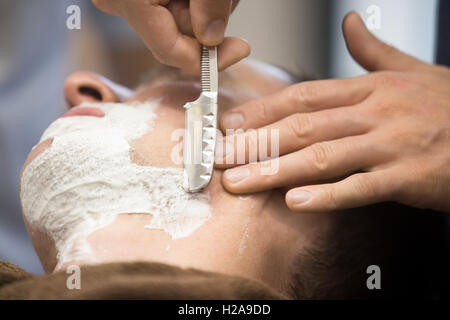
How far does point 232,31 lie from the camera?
1306 mm

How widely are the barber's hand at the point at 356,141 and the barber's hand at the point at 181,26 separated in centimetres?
12

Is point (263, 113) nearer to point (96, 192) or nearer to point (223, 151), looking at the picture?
point (223, 151)

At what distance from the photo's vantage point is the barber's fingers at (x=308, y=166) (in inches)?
25.3

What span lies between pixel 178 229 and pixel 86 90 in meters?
0.42

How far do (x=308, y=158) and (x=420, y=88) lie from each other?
0.97 feet

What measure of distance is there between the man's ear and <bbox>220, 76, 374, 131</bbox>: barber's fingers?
0.27m

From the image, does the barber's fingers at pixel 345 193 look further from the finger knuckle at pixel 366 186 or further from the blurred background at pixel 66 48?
the blurred background at pixel 66 48

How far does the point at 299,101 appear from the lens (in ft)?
2.42
